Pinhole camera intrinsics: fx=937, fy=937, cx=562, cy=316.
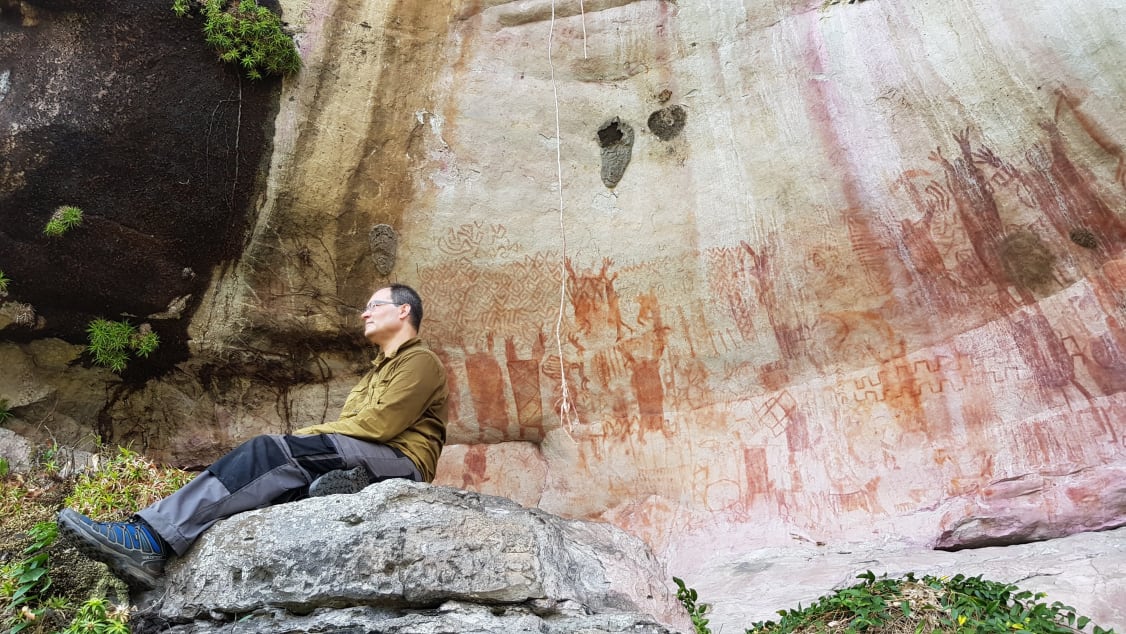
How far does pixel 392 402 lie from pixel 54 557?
1.44 meters

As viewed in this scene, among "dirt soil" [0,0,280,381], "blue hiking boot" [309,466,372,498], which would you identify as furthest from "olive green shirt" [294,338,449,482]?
"dirt soil" [0,0,280,381]

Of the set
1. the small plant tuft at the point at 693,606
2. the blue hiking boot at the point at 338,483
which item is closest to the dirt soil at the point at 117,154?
the blue hiking boot at the point at 338,483

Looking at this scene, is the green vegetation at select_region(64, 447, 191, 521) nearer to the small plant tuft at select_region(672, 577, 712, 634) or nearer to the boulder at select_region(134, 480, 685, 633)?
the boulder at select_region(134, 480, 685, 633)

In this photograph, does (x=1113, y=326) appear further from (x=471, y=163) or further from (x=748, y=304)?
(x=471, y=163)

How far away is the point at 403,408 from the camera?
4.20 m

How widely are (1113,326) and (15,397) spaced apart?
21.4ft

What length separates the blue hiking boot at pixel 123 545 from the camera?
3.31m

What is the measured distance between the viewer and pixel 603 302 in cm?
611

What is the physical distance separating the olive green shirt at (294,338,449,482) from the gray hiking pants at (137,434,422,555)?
0.33ft

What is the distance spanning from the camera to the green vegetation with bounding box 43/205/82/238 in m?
5.49

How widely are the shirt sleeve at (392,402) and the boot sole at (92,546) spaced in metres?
0.93

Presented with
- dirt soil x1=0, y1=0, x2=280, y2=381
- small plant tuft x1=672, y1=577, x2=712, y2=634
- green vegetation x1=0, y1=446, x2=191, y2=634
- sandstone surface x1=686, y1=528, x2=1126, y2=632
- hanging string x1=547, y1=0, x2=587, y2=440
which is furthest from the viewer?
hanging string x1=547, y1=0, x2=587, y2=440

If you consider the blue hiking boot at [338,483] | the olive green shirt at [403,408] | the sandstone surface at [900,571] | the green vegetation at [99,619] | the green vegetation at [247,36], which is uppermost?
the green vegetation at [247,36]

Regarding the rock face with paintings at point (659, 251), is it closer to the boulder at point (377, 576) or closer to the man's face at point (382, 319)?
the man's face at point (382, 319)
